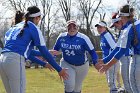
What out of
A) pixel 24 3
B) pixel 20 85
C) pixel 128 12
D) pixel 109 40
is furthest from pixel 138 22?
pixel 24 3

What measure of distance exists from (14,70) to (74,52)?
301 cm

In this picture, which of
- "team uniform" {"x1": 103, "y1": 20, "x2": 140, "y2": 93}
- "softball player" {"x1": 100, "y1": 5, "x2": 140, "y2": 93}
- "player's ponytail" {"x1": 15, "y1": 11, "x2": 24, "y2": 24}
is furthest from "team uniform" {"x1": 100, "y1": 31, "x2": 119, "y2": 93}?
"player's ponytail" {"x1": 15, "y1": 11, "x2": 24, "y2": 24}

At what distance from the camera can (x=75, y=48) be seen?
9750mm

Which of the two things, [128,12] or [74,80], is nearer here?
[128,12]

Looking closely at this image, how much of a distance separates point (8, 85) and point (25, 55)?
602mm

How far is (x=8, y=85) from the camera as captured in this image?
23.5 feet

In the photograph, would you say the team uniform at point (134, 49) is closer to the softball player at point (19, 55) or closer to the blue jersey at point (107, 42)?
the softball player at point (19, 55)

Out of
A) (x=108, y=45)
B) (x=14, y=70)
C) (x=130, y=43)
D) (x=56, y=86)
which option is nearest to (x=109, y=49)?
(x=108, y=45)

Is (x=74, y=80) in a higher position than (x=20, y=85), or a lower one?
lower

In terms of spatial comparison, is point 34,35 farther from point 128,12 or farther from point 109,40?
point 109,40

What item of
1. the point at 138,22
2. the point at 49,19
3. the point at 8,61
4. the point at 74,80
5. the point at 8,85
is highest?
the point at 138,22

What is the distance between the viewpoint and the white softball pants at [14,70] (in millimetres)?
6977

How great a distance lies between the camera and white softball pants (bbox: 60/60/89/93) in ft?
31.7

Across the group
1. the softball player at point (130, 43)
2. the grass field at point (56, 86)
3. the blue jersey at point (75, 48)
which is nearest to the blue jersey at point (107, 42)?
the blue jersey at point (75, 48)
